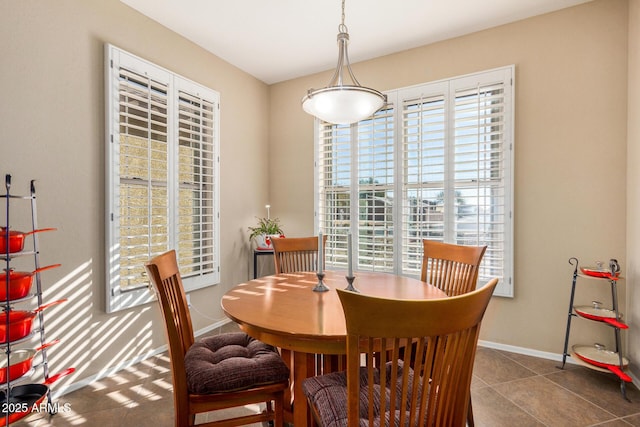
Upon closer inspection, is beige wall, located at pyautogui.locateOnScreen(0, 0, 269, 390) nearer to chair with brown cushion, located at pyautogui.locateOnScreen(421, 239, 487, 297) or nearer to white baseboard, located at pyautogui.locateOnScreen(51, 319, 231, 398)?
white baseboard, located at pyautogui.locateOnScreen(51, 319, 231, 398)

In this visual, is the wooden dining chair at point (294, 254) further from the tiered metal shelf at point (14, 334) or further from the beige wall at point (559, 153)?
the beige wall at point (559, 153)

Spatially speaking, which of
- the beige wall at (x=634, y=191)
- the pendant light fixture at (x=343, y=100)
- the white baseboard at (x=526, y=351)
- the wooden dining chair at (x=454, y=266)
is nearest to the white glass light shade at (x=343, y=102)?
the pendant light fixture at (x=343, y=100)

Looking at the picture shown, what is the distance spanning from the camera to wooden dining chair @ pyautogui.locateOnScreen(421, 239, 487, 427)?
196 centimetres

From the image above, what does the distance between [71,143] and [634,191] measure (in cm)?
385

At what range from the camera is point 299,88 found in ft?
12.6

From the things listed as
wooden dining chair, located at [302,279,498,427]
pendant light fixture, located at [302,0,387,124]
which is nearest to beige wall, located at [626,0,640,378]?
pendant light fixture, located at [302,0,387,124]

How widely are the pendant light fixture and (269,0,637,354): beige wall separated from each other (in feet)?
4.50

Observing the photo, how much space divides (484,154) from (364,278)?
1591mm

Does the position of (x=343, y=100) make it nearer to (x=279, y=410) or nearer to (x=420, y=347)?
(x=420, y=347)

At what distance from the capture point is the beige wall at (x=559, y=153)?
240 centimetres

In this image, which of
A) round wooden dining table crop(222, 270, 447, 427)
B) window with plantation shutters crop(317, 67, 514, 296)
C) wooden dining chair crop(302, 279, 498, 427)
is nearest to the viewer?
wooden dining chair crop(302, 279, 498, 427)

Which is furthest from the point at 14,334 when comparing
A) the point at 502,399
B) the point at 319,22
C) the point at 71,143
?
the point at 319,22

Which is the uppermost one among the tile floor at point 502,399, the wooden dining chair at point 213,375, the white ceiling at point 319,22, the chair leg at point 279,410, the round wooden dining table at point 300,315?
the white ceiling at point 319,22

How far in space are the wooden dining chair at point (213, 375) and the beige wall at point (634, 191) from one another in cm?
242
